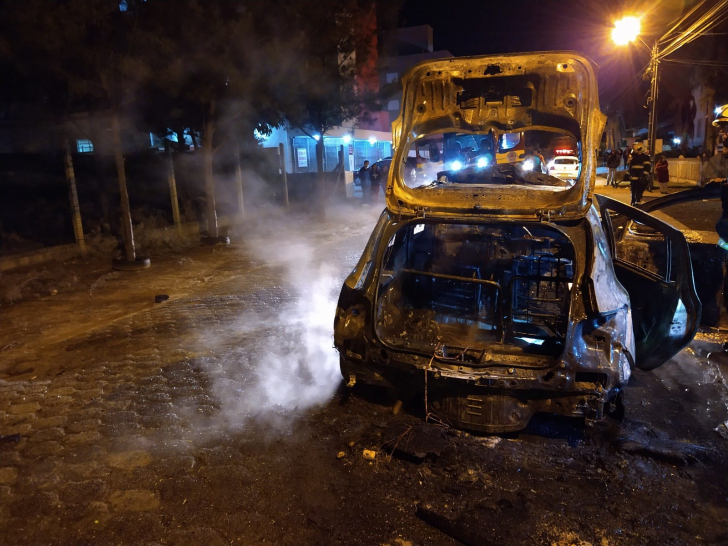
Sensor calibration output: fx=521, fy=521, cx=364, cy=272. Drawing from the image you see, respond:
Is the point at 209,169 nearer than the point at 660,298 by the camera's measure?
No

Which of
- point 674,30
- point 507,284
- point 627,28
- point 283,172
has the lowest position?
point 507,284

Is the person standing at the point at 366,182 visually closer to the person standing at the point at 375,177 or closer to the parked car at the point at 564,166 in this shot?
the person standing at the point at 375,177

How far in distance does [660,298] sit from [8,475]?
497 cm

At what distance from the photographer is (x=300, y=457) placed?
11.6ft

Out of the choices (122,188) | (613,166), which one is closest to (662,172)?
(613,166)

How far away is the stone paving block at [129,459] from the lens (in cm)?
344

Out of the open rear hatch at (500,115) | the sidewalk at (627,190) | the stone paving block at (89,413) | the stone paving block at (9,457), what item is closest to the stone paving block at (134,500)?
the stone paving block at (9,457)

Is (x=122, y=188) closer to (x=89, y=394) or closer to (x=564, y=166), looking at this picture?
(x=89, y=394)

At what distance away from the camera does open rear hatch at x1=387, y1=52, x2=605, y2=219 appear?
395cm

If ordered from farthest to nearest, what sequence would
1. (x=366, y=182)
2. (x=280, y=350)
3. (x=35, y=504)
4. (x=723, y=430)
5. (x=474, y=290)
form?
1. (x=366, y=182)
2. (x=280, y=350)
3. (x=474, y=290)
4. (x=723, y=430)
5. (x=35, y=504)

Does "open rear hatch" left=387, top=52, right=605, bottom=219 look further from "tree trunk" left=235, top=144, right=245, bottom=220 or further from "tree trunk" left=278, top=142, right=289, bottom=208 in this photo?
"tree trunk" left=278, top=142, right=289, bottom=208

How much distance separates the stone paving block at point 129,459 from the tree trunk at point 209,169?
27.7ft

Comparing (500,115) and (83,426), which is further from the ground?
(500,115)

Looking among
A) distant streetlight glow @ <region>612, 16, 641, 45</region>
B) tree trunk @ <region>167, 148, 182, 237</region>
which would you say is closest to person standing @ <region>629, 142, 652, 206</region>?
distant streetlight glow @ <region>612, 16, 641, 45</region>
